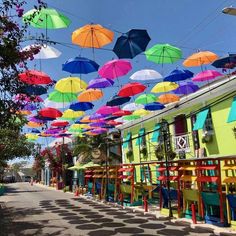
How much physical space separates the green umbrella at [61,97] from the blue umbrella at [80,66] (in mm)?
3371

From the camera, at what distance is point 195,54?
15180 mm

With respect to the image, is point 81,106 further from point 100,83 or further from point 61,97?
point 100,83

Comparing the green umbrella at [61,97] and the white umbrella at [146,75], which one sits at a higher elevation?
the white umbrella at [146,75]

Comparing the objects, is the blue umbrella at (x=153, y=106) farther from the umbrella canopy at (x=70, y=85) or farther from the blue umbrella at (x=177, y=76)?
the umbrella canopy at (x=70, y=85)

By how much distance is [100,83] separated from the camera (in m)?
15.9

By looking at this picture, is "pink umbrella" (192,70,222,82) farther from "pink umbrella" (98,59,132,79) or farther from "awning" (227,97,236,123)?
"pink umbrella" (98,59,132,79)

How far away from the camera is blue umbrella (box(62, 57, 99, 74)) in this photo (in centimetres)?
1399

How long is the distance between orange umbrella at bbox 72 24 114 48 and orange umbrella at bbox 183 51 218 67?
4.21 metres

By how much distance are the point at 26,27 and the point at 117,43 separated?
468cm

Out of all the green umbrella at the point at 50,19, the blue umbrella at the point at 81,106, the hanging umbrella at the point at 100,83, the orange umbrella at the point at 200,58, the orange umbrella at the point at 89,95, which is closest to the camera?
the green umbrella at the point at 50,19

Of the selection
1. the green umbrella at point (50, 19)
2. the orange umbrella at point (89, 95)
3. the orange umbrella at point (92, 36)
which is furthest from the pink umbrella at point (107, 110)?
the green umbrella at point (50, 19)

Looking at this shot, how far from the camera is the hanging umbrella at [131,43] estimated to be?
11750 mm

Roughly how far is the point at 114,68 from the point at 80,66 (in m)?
1.44

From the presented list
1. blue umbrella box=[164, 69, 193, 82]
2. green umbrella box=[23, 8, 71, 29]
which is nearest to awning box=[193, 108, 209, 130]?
blue umbrella box=[164, 69, 193, 82]
